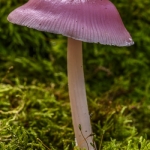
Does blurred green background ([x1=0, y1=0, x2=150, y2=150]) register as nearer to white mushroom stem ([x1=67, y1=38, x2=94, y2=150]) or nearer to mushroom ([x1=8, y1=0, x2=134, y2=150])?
white mushroom stem ([x1=67, y1=38, x2=94, y2=150])

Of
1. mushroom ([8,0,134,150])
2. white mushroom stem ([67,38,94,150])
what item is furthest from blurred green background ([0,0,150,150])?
mushroom ([8,0,134,150])

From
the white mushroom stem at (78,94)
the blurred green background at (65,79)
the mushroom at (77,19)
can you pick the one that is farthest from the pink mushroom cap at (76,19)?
the blurred green background at (65,79)

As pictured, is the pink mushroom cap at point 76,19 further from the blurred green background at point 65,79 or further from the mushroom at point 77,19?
the blurred green background at point 65,79

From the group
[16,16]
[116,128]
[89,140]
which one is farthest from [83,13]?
[116,128]

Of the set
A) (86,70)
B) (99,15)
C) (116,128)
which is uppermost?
(99,15)

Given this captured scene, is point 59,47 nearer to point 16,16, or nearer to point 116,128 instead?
point 116,128

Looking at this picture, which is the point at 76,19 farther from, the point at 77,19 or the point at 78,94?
the point at 78,94
